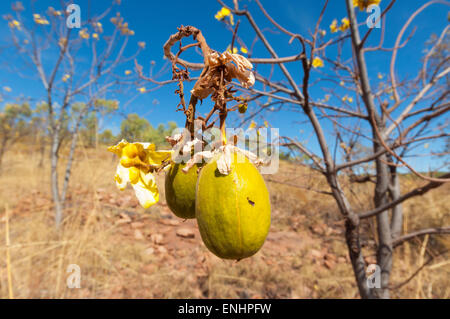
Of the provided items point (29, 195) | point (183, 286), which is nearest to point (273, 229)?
point (183, 286)

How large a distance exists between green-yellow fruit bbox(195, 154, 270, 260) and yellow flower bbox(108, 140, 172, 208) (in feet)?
0.52

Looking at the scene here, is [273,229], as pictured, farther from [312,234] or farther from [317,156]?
[317,156]

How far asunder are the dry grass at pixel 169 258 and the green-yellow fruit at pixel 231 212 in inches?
62.1

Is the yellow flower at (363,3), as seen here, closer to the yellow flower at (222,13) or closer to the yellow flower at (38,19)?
the yellow flower at (222,13)

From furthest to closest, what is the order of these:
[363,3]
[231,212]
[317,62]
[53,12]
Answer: [53,12], [317,62], [363,3], [231,212]

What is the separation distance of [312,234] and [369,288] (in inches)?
170

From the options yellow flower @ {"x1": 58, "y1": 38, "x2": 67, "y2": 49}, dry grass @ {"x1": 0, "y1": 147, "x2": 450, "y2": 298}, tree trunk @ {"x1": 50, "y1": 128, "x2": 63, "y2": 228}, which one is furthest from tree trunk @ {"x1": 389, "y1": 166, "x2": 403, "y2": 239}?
yellow flower @ {"x1": 58, "y1": 38, "x2": 67, "y2": 49}

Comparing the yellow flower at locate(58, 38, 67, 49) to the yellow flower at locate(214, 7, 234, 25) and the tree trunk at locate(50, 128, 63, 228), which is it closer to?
the tree trunk at locate(50, 128, 63, 228)

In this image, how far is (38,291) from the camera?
10.4 feet

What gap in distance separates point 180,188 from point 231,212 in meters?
0.18

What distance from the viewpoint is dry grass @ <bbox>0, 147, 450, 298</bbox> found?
337 cm

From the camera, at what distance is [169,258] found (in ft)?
14.6

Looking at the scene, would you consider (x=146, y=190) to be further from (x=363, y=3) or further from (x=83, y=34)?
(x=83, y=34)

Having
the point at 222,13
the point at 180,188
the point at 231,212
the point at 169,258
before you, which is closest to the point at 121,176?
the point at 180,188
